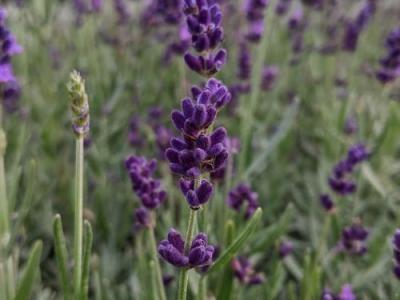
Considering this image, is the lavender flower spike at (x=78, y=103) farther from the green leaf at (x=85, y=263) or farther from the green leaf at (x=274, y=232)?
the green leaf at (x=274, y=232)

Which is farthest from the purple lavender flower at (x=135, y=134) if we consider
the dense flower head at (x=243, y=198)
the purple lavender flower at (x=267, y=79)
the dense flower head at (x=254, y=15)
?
the dense flower head at (x=243, y=198)

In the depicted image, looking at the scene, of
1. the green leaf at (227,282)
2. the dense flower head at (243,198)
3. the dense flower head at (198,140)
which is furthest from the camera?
the dense flower head at (243,198)

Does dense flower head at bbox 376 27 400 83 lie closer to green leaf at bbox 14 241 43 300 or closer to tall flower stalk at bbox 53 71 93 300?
tall flower stalk at bbox 53 71 93 300

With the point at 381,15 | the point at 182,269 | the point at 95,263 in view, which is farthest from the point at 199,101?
the point at 381,15

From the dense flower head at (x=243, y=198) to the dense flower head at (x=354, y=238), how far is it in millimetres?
428

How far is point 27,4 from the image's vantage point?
3.87 metres

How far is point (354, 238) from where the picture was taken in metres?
2.37

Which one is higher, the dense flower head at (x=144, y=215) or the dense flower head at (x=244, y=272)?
the dense flower head at (x=144, y=215)

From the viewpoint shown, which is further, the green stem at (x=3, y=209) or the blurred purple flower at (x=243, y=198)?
the blurred purple flower at (x=243, y=198)

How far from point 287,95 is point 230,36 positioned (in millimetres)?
964

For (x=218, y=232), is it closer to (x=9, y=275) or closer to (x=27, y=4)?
(x=9, y=275)

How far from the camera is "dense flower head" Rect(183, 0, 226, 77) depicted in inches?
68.6

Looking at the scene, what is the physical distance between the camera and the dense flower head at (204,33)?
174 cm

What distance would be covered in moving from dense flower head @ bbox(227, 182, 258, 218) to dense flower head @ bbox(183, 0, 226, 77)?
61 centimetres
